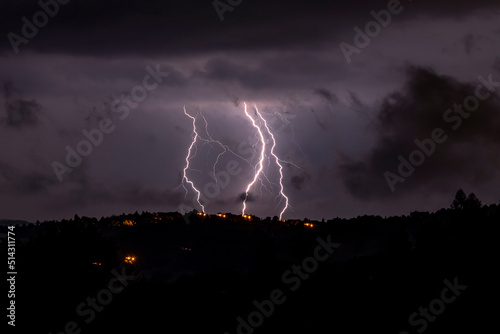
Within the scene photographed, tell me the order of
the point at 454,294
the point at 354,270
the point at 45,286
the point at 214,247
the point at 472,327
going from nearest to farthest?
the point at 472,327
the point at 454,294
the point at 45,286
the point at 354,270
the point at 214,247

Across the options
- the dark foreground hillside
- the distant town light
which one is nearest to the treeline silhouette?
the dark foreground hillside

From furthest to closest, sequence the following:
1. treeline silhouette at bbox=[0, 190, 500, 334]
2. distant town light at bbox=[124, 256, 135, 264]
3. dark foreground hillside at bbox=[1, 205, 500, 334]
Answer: distant town light at bbox=[124, 256, 135, 264] → treeline silhouette at bbox=[0, 190, 500, 334] → dark foreground hillside at bbox=[1, 205, 500, 334]

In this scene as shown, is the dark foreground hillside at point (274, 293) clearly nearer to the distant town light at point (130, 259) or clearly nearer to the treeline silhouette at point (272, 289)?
the treeline silhouette at point (272, 289)

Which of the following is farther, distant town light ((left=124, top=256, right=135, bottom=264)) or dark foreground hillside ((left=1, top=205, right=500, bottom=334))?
distant town light ((left=124, top=256, right=135, bottom=264))

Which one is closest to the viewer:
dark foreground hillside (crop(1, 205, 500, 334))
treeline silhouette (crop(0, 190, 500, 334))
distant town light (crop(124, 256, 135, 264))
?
dark foreground hillside (crop(1, 205, 500, 334))

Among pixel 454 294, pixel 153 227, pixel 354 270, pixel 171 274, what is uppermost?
pixel 454 294

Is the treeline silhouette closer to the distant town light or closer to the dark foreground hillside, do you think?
the dark foreground hillside

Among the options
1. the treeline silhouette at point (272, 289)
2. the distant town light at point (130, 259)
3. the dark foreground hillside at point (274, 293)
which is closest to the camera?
the dark foreground hillside at point (274, 293)

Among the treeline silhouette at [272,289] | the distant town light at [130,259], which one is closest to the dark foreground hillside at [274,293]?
the treeline silhouette at [272,289]

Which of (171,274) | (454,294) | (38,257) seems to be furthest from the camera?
(171,274)

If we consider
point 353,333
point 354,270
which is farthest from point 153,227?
point 353,333

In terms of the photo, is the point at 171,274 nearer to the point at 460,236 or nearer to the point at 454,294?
the point at 460,236
